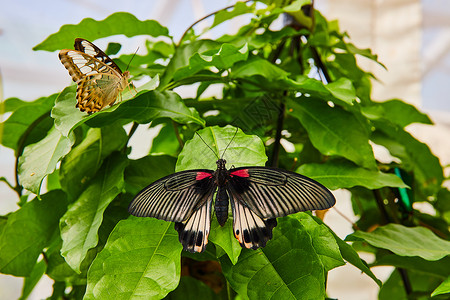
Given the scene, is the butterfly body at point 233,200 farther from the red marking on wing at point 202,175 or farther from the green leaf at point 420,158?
the green leaf at point 420,158

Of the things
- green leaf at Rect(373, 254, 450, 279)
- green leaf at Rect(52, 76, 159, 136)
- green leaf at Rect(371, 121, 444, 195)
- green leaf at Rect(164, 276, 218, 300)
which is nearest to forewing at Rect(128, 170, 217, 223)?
green leaf at Rect(52, 76, 159, 136)

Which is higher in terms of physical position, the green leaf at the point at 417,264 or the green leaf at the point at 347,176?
the green leaf at the point at 347,176

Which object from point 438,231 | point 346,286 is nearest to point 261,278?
point 438,231

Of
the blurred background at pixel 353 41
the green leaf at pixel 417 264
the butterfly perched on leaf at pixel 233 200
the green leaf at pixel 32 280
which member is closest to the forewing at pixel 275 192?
the butterfly perched on leaf at pixel 233 200

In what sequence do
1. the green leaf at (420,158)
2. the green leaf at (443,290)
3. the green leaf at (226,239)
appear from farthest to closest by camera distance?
the green leaf at (420,158) → the green leaf at (443,290) → the green leaf at (226,239)

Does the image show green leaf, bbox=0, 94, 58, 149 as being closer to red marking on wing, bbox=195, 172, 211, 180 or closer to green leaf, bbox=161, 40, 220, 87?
green leaf, bbox=161, 40, 220, 87

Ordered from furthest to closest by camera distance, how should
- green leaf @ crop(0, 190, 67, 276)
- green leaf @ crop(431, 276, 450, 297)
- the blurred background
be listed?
1. the blurred background
2. green leaf @ crop(0, 190, 67, 276)
3. green leaf @ crop(431, 276, 450, 297)

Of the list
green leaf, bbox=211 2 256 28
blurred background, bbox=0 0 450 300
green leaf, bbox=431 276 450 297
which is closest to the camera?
green leaf, bbox=431 276 450 297

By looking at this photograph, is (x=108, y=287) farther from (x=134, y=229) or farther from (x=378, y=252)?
(x=378, y=252)
